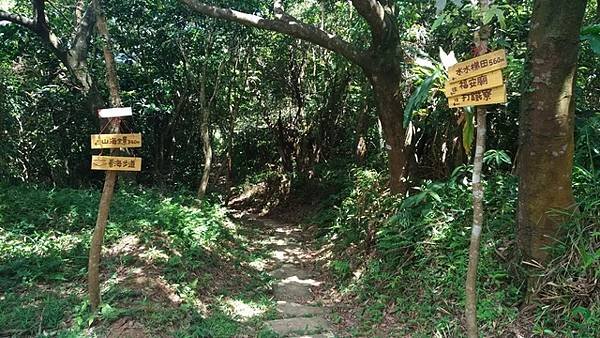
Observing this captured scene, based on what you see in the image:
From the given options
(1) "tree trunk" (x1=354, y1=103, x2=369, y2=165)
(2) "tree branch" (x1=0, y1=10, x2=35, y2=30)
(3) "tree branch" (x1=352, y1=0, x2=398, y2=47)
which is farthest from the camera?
(1) "tree trunk" (x1=354, y1=103, x2=369, y2=165)

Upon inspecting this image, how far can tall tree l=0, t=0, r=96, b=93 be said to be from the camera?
283 inches

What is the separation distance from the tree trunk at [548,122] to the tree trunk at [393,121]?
2.21 m

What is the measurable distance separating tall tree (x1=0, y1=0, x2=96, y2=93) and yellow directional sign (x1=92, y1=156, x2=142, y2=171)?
4763 mm

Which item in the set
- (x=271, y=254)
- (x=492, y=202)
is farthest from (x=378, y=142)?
(x=492, y=202)

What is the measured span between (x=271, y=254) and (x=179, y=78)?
4319 millimetres

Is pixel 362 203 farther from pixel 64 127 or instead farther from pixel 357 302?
pixel 64 127

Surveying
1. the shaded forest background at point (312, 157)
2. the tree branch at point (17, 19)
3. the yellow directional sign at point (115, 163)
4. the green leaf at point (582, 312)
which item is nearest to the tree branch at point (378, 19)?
the shaded forest background at point (312, 157)

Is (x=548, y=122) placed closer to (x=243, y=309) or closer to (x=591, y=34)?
(x=591, y=34)

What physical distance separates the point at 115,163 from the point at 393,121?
3331 mm

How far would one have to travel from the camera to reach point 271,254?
20.8 feet

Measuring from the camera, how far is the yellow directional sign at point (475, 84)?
2314 millimetres

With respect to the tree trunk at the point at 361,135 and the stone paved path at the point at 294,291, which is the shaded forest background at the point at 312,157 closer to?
the tree trunk at the point at 361,135

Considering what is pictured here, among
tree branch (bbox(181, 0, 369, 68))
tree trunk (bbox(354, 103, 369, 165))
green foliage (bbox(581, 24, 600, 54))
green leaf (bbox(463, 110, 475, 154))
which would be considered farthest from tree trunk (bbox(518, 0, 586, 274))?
tree trunk (bbox(354, 103, 369, 165))

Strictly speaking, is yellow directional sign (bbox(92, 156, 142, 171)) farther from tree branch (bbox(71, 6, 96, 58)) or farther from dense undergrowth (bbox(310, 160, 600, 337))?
tree branch (bbox(71, 6, 96, 58))
